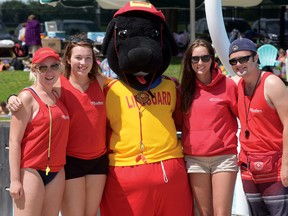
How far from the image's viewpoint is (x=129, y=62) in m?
4.79

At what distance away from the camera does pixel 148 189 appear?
15.8ft

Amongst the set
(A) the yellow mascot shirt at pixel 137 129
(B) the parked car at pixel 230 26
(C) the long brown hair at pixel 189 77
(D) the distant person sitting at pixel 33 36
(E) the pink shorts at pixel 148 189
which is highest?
(C) the long brown hair at pixel 189 77

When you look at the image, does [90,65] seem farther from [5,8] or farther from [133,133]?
[5,8]

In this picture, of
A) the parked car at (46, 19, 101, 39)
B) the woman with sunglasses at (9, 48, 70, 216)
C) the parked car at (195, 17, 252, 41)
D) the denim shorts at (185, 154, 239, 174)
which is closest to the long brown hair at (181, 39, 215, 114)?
the denim shorts at (185, 154, 239, 174)

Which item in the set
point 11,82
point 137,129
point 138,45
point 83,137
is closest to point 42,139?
point 83,137

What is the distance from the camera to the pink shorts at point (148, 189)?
15.8ft

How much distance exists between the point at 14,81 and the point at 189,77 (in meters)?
9.48

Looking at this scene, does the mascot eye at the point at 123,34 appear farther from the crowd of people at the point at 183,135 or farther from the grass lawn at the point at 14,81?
the grass lawn at the point at 14,81

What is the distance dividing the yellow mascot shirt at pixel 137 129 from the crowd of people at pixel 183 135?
6cm

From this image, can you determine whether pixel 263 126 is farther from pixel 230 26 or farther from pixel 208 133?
pixel 230 26

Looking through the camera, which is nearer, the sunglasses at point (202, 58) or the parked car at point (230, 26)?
the sunglasses at point (202, 58)

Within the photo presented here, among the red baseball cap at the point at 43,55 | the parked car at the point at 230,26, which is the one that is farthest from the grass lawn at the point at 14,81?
the parked car at the point at 230,26

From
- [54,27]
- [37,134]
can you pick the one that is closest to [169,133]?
[37,134]

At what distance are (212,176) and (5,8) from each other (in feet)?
91.1
